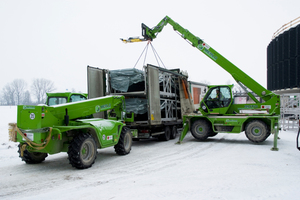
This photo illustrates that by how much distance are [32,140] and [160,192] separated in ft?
11.9

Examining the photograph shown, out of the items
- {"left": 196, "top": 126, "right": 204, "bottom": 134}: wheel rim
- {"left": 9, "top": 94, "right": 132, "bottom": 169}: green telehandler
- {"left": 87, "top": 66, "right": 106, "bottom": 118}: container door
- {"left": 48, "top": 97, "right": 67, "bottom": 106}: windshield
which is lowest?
{"left": 196, "top": 126, "right": 204, "bottom": 134}: wheel rim

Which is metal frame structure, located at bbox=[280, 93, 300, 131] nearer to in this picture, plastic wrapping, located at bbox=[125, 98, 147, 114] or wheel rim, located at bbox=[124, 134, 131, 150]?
plastic wrapping, located at bbox=[125, 98, 147, 114]

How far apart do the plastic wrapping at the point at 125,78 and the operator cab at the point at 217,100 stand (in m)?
3.62

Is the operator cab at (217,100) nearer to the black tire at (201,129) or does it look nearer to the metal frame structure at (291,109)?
the black tire at (201,129)

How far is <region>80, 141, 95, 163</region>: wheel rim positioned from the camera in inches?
276

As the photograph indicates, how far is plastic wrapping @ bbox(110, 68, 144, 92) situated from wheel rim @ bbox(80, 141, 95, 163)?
430cm

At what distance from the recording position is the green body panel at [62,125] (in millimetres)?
6367

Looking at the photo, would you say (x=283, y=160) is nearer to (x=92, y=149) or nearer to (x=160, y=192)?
(x=160, y=192)

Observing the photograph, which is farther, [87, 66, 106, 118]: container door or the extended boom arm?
the extended boom arm

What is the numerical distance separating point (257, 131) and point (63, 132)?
27.3 ft

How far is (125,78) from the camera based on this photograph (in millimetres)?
11258

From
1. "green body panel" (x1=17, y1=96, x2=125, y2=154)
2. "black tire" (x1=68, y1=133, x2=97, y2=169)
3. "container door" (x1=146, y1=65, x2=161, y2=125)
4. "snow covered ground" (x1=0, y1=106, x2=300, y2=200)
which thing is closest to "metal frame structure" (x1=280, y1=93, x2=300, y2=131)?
"snow covered ground" (x1=0, y1=106, x2=300, y2=200)

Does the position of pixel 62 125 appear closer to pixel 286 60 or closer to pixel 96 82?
pixel 96 82

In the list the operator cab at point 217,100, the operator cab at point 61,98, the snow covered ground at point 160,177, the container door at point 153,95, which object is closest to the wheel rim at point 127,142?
the snow covered ground at point 160,177
